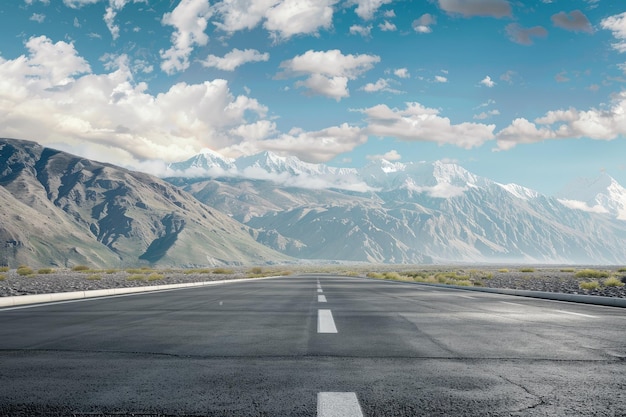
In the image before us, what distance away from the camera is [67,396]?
4.93 meters

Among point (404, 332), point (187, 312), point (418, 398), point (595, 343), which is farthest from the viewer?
point (187, 312)

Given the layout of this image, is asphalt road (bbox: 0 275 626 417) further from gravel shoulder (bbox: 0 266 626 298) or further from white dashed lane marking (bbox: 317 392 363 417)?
gravel shoulder (bbox: 0 266 626 298)

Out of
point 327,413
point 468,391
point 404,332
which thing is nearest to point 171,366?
point 327,413

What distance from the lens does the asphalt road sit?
464 centimetres

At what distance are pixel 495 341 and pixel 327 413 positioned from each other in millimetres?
5255

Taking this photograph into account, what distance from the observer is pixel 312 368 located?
6.32m

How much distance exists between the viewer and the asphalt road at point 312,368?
15.2ft

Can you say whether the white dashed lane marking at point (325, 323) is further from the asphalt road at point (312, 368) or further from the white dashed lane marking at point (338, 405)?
the white dashed lane marking at point (338, 405)

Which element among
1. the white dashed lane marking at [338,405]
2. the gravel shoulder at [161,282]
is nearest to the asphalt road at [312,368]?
the white dashed lane marking at [338,405]

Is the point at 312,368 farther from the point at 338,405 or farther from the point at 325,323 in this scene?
the point at 325,323

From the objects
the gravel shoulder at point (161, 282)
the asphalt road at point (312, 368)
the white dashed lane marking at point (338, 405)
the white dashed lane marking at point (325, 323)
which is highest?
the white dashed lane marking at point (338, 405)

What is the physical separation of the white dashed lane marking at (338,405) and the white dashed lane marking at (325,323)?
5068 millimetres

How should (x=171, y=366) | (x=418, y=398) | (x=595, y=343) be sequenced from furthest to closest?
(x=595, y=343) < (x=171, y=366) < (x=418, y=398)

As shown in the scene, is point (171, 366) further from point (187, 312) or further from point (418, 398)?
point (187, 312)
